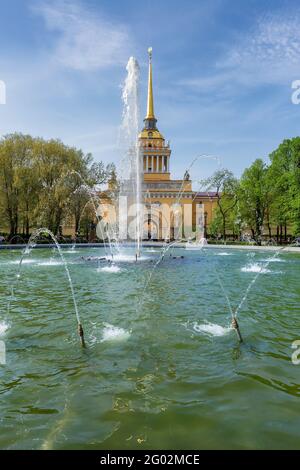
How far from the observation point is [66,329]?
25.8 feet

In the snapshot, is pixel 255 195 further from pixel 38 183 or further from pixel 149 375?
pixel 149 375

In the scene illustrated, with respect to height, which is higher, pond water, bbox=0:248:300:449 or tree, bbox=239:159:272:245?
tree, bbox=239:159:272:245

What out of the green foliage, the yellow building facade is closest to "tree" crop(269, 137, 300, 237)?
the green foliage

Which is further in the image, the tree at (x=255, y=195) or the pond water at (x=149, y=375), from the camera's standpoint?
the tree at (x=255, y=195)

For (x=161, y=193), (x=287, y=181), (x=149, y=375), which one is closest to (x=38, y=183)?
(x=287, y=181)

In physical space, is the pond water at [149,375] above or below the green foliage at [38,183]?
below

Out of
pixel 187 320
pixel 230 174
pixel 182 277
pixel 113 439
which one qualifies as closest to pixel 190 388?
pixel 113 439

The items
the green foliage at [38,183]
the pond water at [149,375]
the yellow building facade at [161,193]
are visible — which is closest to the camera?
the pond water at [149,375]

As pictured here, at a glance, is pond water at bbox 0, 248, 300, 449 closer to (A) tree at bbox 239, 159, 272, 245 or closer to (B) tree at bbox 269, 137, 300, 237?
(B) tree at bbox 269, 137, 300, 237

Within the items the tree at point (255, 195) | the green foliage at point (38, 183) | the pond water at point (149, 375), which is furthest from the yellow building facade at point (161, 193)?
the pond water at point (149, 375)

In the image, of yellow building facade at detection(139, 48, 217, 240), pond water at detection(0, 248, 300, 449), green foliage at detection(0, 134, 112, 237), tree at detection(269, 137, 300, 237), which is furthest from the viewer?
yellow building facade at detection(139, 48, 217, 240)

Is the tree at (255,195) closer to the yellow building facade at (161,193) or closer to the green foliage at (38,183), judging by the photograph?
the green foliage at (38,183)
